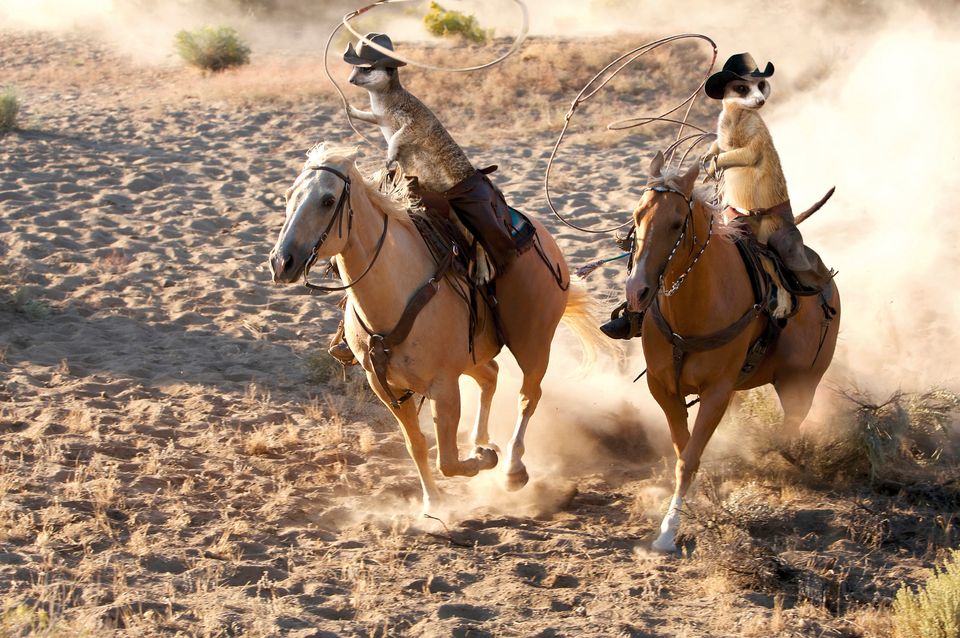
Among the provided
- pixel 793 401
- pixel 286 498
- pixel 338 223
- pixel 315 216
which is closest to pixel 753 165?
pixel 793 401

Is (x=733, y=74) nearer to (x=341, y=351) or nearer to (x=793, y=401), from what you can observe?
(x=793, y=401)

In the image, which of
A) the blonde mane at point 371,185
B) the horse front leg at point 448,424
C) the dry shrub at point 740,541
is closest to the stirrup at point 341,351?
the horse front leg at point 448,424

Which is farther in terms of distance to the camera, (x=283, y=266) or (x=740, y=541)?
(x=740, y=541)

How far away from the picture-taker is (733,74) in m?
5.80

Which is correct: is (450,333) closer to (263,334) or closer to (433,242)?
(433,242)

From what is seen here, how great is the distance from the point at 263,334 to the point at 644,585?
4739 millimetres

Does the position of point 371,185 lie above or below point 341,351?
above

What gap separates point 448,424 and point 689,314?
4.44ft

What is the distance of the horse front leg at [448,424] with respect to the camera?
18.1ft

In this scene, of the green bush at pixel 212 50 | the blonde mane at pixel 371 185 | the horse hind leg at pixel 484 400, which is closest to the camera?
the blonde mane at pixel 371 185

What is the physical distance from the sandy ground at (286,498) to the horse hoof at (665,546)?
0.07 m

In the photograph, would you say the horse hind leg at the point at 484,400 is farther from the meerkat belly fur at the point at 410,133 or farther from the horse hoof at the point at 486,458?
the meerkat belly fur at the point at 410,133

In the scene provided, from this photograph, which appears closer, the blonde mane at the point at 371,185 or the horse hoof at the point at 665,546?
the blonde mane at the point at 371,185

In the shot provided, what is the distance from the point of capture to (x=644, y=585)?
4961mm
